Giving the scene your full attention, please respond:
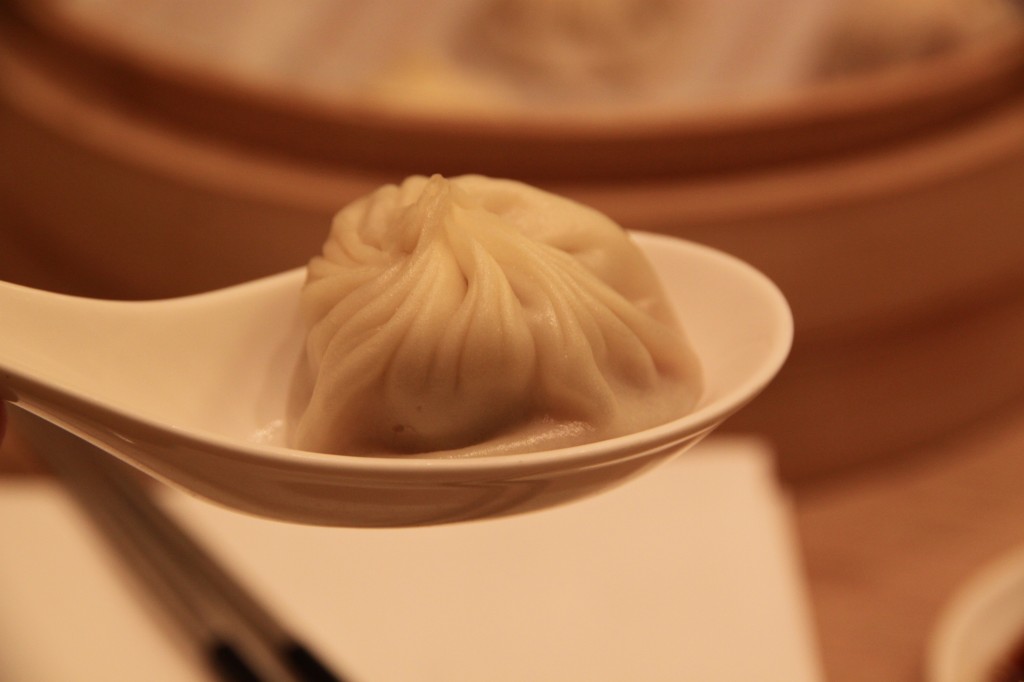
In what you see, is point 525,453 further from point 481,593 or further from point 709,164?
point 709,164

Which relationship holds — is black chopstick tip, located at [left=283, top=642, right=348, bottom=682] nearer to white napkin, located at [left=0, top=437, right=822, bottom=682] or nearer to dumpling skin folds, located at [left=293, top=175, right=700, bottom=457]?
white napkin, located at [left=0, top=437, right=822, bottom=682]

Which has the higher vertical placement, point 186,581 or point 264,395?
point 264,395

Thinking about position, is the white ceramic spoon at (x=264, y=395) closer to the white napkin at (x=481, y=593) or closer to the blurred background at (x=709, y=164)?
the white napkin at (x=481, y=593)

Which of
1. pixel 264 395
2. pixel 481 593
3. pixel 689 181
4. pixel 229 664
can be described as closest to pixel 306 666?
pixel 229 664

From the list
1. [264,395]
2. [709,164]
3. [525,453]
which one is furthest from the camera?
[709,164]

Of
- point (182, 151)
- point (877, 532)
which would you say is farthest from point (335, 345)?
point (877, 532)

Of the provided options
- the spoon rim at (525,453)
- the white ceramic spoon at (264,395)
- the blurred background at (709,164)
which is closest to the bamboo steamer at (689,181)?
the blurred background at (709,164)

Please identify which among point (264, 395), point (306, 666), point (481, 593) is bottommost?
point (481, 593)

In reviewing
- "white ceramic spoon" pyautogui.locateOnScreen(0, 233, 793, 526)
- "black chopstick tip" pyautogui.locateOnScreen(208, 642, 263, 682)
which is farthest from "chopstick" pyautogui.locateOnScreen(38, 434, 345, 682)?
"white ceramic spoon" pyautogui.locateOnScreen(0, 233, 793, 526)
